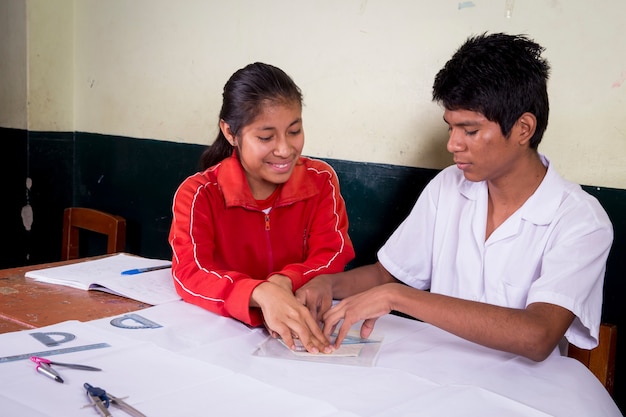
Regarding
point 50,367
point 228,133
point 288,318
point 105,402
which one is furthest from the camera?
point 228,133

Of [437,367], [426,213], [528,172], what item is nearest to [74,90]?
[426,213]

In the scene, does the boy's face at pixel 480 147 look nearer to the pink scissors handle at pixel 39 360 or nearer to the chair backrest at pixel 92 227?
the pink scissors handle at pixel 39 360

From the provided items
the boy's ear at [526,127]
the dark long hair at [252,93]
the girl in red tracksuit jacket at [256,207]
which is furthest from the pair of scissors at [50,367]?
the boy's ear at [526,127]

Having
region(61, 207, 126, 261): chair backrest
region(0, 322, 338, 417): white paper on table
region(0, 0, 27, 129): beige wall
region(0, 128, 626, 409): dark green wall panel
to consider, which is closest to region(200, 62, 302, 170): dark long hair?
region(0, 322, 338, 417): white paper on table

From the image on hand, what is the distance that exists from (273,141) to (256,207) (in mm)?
199

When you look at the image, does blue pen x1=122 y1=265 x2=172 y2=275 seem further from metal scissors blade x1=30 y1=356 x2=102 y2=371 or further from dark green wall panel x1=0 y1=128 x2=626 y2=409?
dark green wall panel x1=0 y1=128 x2=626 y2=409

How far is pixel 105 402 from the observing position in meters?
1.00

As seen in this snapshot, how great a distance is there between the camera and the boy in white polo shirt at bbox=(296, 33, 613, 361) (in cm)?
135

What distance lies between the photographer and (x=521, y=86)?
156cm

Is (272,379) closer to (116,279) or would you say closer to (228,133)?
(116,279)

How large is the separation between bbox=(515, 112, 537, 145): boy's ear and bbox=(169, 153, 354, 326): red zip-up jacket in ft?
1.84

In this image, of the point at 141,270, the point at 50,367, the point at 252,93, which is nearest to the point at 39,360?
the point at 50,367

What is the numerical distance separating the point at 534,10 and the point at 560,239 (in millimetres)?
839

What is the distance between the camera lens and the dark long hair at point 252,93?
1.76 metres
